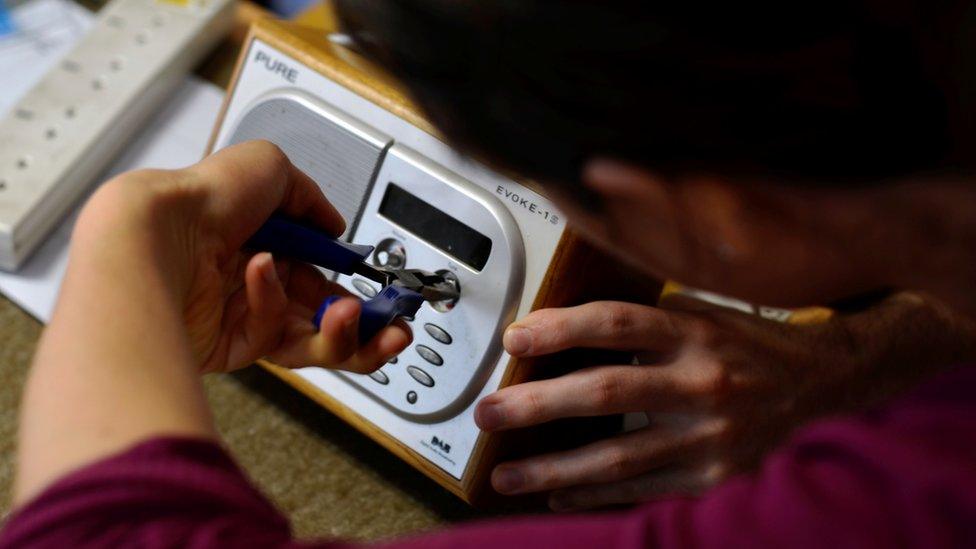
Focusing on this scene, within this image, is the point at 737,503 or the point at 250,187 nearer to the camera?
the point at 737,503

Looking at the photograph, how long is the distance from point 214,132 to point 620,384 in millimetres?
290

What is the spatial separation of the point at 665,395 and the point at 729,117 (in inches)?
10.1

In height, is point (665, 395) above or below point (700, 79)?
below

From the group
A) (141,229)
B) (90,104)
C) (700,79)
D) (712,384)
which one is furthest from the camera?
(90,104)

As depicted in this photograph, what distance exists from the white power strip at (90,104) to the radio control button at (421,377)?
288mm

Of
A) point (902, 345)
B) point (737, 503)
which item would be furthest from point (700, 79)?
point (902, 345)

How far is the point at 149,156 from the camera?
0.73 metres

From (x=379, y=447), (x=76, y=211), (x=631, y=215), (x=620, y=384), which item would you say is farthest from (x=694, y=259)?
(x=76, y=211)

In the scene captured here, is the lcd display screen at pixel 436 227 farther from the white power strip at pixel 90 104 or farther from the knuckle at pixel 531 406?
the white power strip at pixel 90 104

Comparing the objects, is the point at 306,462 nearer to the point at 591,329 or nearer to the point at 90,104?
the point at 591,329

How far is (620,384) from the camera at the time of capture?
1.72 feet

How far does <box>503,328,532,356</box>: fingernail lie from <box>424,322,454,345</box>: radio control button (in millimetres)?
41

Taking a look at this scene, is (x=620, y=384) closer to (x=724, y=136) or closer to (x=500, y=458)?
(x=500, y=458)

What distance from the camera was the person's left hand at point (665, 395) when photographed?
522mm
